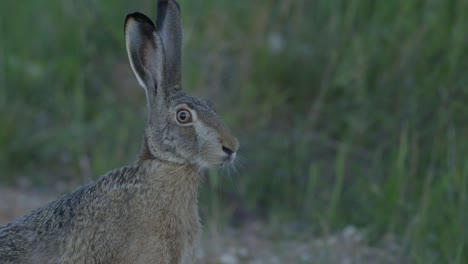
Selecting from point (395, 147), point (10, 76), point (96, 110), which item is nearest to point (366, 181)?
point (395, 147)

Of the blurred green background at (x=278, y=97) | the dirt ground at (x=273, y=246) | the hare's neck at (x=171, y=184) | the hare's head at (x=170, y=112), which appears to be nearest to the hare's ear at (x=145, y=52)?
the hare's head at (x=170, y=112)

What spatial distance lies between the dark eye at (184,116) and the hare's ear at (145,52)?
7.6 inches

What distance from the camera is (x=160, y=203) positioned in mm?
5320

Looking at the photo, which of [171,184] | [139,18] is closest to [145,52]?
[139,18]

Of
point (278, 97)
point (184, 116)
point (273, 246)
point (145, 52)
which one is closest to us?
point (184, 116)

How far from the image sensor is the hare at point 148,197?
521cm

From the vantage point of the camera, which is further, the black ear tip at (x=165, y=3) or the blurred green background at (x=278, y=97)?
the blurred green background at (x=278, y=97)

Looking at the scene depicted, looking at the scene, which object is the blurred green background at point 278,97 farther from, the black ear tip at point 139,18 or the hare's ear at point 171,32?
the black ear tip at point 139,18

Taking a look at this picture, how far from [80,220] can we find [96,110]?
8.29ft

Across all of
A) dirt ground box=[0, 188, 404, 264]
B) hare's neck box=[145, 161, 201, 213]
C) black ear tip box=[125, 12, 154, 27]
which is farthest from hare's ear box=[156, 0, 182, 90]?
dirt ground box=[0, 188, 404, 264]

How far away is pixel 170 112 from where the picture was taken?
211 inches

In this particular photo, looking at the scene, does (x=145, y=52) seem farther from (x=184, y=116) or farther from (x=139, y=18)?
(x=184, y=116)

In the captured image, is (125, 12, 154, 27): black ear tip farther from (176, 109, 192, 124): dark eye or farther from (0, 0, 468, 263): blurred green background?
(0, 0, 468, 263): blurred green background

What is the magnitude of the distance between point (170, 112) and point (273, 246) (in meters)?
1.75
